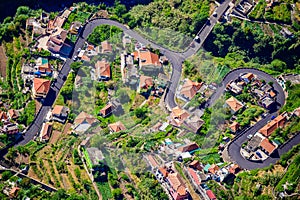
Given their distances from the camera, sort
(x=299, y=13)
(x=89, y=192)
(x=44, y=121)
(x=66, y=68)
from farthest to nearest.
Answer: (x=299, y=13), (x=66, y=68), (x=44, y=121), (x=89, y=192)

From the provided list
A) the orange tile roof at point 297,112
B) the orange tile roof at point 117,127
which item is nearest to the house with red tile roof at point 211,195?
the orange tile roof at point 117,127

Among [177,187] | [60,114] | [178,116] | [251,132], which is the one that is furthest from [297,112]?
[60,114]

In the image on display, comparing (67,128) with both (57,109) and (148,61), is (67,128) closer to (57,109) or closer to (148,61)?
(57,109)

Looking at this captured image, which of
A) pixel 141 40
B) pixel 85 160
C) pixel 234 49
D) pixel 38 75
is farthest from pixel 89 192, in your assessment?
pixel 234 49

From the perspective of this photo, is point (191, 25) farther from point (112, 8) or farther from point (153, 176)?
point (153, 176)

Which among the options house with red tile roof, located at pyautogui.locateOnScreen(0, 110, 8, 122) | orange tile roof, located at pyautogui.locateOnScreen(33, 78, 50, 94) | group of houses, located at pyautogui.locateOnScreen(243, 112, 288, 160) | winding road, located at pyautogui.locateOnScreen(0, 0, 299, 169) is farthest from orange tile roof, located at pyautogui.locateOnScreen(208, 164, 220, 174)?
house with red tile roof, located at pyautogui.locateOnScreen(0, 110, 8, 122)

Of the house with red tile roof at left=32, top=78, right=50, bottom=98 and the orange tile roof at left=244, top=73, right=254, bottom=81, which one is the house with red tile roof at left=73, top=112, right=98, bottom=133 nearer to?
the house with red tile roof at left=32, top=78, right=50, bottom=98

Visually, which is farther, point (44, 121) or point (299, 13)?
point (299, 13)
